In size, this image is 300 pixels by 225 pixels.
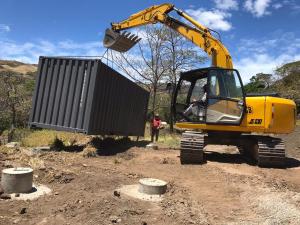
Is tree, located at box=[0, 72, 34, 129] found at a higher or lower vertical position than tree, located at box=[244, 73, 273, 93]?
lower

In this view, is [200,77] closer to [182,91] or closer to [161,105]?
[182,91]

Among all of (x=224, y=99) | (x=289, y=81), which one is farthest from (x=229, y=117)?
(x=289, y=81)

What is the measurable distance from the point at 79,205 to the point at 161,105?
24385mm

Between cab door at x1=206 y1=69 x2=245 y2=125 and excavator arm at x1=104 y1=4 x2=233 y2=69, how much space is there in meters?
1.46

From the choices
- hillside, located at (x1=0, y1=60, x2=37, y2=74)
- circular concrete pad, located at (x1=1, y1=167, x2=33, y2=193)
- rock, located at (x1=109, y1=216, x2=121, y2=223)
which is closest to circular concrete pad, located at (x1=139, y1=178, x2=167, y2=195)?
rock, located at (x1=109, y1=216, x2=121, y2=223)

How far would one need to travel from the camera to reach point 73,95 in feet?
42.9

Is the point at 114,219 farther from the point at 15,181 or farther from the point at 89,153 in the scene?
the point at 89,153

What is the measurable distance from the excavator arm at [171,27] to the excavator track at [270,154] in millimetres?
2955

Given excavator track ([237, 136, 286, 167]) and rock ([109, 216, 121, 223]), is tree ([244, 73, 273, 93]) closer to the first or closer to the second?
excavator track ([237, 136, 286, 167])

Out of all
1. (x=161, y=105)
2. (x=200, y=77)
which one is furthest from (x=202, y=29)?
(x=161, y=105)

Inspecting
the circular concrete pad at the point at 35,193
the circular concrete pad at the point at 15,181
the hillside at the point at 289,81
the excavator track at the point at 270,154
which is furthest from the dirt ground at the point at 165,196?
the hillside at the point at 289,81

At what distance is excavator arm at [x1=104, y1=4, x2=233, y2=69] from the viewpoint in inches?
533

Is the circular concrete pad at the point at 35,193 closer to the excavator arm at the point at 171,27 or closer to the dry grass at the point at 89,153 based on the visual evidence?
the dry grass at the point at 89,153

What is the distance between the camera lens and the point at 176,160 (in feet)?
41.0
